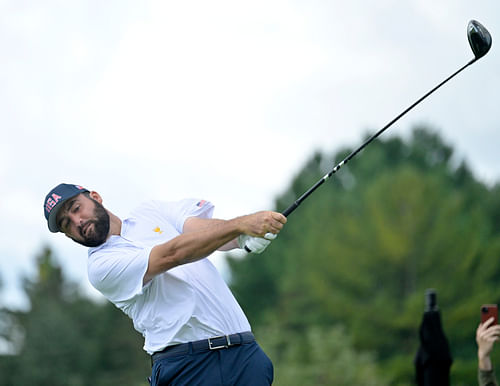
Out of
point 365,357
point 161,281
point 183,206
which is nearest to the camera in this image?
point 161,281

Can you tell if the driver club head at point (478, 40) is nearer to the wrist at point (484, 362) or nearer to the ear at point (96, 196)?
the wrist at point (484, 362)

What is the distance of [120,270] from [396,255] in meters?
31.6

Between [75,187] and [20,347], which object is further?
[20,347]

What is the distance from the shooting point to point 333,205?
4066 cm

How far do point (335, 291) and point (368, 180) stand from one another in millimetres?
7089

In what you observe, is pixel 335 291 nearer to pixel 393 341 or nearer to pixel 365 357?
pixel 393 341

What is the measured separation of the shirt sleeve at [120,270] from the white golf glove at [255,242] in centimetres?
49

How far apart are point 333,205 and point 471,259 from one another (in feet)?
28.4

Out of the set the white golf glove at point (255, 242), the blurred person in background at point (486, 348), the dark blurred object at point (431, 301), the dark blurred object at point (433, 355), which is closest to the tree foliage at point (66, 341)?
the dark blurred object at point (431, 301)

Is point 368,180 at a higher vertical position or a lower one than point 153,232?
higher

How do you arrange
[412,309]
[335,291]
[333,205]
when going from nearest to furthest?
1. [412,309]
2. [335,291]
3. [333,205]

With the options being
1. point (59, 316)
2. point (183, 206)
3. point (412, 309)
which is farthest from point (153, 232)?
point (59, 316)

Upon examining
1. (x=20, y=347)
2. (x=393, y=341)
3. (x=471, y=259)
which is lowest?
(x=393, y=341)

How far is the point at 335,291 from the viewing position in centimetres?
3741
